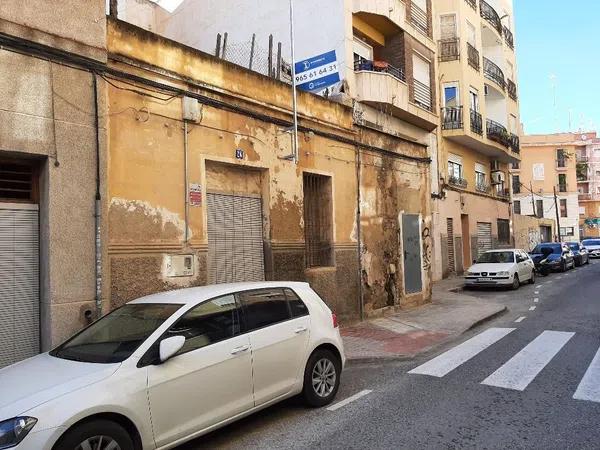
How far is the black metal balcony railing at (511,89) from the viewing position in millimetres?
32009

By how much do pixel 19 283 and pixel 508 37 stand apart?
113 feet

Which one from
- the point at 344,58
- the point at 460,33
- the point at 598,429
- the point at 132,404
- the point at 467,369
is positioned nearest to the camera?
the point at 132,404

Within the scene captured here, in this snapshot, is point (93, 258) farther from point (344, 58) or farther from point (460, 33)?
point (460, 33)

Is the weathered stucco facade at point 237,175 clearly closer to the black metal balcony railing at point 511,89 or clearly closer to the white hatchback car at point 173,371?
the white hatchback car at point 173,371

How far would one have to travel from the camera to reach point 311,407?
557 cm

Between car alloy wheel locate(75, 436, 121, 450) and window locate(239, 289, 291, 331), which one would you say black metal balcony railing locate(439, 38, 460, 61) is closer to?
window locate(239, 289, 291, 331)

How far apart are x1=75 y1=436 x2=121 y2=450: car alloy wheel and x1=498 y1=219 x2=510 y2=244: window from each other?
30501mm

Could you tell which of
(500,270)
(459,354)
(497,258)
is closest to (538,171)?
(497,258)

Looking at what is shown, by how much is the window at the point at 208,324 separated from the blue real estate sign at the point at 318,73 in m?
8.15

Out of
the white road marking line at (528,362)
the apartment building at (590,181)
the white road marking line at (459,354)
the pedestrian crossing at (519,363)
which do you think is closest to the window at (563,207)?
the apartment building at (590,181)

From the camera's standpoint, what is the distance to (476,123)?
84.1 feet

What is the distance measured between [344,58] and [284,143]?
232 inches

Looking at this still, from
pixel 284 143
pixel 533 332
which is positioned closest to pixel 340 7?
pixel 284 143

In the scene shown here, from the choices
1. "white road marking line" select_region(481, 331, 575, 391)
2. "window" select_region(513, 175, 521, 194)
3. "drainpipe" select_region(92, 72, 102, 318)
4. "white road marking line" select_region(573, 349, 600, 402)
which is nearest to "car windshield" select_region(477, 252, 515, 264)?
"white road marking line" select_region(481, 331, 575, 391)
